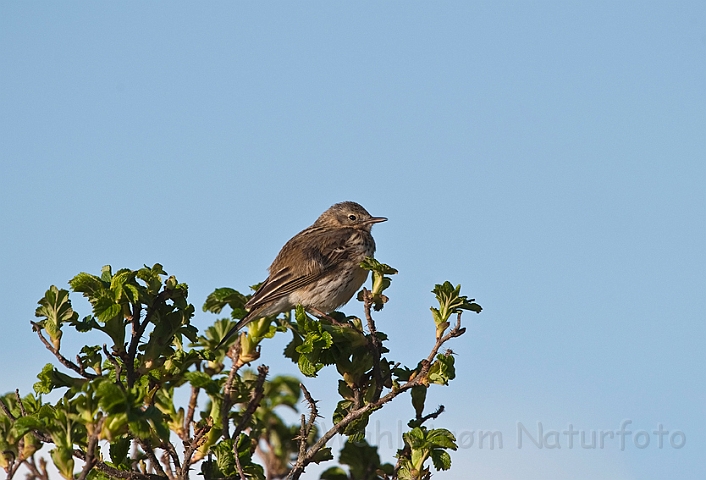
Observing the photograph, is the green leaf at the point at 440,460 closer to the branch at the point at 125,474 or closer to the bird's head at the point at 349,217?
the branch at the point at 125,474

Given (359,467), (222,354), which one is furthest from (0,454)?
(359,467)

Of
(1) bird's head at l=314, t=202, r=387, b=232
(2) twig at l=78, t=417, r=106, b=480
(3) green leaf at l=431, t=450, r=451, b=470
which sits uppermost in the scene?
(1) bird's head at l=314, t=202, r=387, b=232

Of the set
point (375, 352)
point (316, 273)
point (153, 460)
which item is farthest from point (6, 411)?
point (316, 273)

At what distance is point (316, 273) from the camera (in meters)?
11.7

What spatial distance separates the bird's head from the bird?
0.86 metres

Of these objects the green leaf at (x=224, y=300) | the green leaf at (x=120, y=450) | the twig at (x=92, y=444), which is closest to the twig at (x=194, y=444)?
the green leaf at (x=120, y=450)

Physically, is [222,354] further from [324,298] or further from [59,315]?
[324,298]

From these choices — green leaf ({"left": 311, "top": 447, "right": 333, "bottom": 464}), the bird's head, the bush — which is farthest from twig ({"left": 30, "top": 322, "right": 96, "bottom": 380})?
the bird's head

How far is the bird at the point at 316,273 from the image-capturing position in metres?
11.2

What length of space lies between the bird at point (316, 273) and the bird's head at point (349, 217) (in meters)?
0.86

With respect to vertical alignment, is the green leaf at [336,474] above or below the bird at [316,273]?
below

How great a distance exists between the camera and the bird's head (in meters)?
13.9

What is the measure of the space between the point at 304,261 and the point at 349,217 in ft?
8.08

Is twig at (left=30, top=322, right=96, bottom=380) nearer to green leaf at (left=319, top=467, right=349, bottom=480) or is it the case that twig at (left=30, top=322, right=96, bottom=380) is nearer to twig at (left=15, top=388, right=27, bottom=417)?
twig at (left=15, top=388, right=27, bottom=417)
